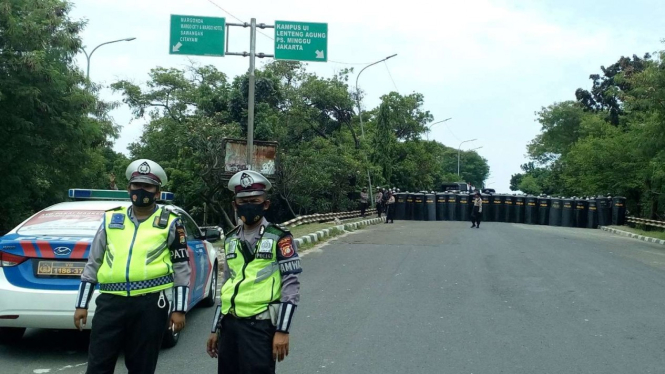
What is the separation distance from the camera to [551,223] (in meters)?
37.6

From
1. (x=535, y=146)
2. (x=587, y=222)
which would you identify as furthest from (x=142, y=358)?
(x=535, y=146)

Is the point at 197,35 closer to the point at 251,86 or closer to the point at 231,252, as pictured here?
the point at 251,86

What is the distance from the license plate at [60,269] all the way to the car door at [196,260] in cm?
154

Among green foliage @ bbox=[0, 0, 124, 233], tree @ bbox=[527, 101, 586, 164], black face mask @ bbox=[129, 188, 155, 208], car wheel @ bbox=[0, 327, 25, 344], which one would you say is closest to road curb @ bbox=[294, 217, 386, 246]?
green foliage @ bbox=[0, 0, 124, 233]

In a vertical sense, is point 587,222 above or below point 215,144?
below

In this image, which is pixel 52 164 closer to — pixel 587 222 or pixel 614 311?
pixel 614 311

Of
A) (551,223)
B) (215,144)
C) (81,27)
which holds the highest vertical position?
(81,27)

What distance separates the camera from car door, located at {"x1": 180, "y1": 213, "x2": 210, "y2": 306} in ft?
25.4

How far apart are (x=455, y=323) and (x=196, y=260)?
122 inches

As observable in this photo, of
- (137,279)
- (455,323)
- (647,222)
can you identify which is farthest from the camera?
(647,222)

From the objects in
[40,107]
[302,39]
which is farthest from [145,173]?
[302,39]

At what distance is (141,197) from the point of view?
14.2 ft

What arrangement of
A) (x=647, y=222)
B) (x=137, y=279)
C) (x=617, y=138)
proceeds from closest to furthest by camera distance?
(x=137, y=279) → (x=647, y=222) → (x=617, y=138)

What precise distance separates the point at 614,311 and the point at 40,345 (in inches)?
→ 273
